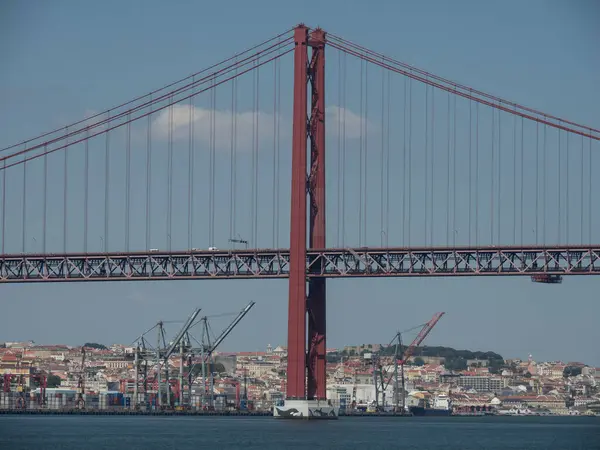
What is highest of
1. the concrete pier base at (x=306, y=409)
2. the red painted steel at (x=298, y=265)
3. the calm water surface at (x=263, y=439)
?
the red painted steel at (x=298, y=265)

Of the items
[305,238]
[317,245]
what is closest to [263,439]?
[305,238]

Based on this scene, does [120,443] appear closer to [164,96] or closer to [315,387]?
[315,387]

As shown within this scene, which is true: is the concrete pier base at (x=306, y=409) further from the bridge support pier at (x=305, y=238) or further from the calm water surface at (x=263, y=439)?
the calm water surface at (x=263, y=439)

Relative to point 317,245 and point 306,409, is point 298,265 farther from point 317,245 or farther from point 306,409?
point 306,409

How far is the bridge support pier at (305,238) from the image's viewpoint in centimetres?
9031

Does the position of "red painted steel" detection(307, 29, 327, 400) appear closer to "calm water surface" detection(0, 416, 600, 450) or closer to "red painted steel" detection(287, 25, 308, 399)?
"red painted steel" detection(287, 25, 308, 399)

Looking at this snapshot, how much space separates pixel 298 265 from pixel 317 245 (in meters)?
2.56

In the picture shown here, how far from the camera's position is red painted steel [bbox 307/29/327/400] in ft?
302

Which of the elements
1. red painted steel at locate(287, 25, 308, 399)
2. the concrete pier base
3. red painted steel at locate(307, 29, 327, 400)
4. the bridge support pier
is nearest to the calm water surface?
the concrete pier base

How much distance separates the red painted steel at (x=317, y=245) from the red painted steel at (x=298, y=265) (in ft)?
4.56

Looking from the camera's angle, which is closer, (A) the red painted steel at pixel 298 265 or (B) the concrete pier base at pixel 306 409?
(A) the red painted steel at pixel 298 265

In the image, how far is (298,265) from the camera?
9044 cm

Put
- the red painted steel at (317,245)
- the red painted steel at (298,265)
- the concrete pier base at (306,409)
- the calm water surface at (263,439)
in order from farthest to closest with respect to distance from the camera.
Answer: the concrete pier base at (306,409) < the red painted steel at (317,245) < the red painted steel at (298,265) < the calm water surface at (263,439)

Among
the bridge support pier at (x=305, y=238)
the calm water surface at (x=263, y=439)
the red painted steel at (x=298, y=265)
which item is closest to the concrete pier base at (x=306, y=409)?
the bridge support pier at (x=305, y=238)
